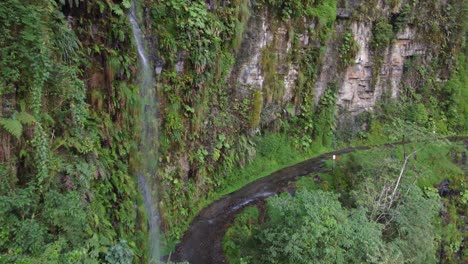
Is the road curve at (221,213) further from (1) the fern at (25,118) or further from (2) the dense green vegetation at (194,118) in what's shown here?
(1) the fern at (25,118)

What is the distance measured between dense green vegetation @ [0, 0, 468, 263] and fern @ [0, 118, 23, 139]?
0.08ft

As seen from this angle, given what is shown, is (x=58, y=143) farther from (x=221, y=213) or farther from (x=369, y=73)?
(x=369, y=73)

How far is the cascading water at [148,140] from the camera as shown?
449 inches

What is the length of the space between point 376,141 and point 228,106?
39.4 feet

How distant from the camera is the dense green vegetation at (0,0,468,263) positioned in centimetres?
→ 701

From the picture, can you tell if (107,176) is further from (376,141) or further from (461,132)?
(461,132)

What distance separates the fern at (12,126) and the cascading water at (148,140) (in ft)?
15.9

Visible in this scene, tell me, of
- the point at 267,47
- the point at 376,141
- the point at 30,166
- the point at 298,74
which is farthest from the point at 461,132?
the point at 30,166

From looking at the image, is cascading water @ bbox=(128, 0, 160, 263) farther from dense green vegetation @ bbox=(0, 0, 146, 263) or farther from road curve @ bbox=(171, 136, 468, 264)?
road curve @ bbox=(171, 136, 468, 264)

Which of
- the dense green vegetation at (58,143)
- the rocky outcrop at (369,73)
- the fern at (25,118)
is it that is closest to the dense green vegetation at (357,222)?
the dense green vegetation at (58,143)

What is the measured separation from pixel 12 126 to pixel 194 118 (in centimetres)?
825

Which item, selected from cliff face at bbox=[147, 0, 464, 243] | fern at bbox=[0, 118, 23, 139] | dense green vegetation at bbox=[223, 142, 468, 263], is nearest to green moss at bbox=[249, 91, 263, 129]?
cliff face at bbox=[147, 0, 464, 243]

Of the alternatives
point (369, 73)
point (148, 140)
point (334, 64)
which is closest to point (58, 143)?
point (148, 140)

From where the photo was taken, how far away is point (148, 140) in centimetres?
1201
